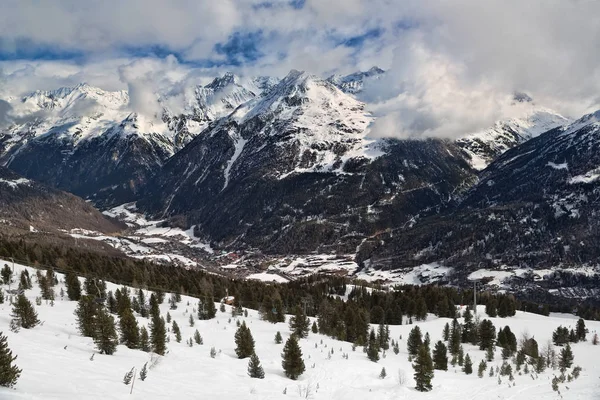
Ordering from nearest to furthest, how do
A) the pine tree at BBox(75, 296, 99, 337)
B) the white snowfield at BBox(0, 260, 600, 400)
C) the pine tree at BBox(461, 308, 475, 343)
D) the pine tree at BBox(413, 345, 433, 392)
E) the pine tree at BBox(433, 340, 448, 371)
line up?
the white snowfield at BBox(0, 260, 600, 400) < the pine tree at BBox(413, 345, 433, 392) < the pine tree at BBox(75, 296, 99, 337) < the pine tree at BBox(433, 340, 448, 371) < the pine tree at BBox(461, 308, 475, 343)

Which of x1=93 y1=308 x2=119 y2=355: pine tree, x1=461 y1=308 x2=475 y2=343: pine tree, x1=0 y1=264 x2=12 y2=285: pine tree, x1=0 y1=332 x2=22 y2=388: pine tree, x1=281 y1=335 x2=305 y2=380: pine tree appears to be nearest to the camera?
x1=0 y1=332 x2=22 y2=388: pine tree

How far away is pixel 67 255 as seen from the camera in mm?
125812

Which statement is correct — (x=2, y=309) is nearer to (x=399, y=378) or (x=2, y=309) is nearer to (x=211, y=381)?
(x=211, y=381)

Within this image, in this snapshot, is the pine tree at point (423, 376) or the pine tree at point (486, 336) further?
the pine tree at point (486, 336)

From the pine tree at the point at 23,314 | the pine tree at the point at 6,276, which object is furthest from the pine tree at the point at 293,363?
the pine tree at the point at 6,276

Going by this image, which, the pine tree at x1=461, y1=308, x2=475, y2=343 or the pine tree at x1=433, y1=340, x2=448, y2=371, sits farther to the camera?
the pine tree at x1=461, y1=308, x2=475, y2=343

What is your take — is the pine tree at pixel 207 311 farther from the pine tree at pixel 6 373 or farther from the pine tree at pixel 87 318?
the pine tree at pixel 6 373

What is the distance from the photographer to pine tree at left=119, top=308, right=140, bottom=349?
37.1 metres

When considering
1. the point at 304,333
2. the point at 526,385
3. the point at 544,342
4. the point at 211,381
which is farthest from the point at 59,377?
the point at 544,342

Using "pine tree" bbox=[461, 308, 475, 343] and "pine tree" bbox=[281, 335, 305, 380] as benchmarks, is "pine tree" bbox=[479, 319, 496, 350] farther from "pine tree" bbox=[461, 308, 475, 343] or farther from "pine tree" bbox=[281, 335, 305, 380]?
"pine tree" bbox=[281, 335, 305, 380]

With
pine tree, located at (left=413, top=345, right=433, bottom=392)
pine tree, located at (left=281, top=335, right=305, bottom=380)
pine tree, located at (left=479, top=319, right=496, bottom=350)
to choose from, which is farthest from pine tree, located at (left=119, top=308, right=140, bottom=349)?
pine tree, located at (left=479, top=319, right=496, bottom=350)

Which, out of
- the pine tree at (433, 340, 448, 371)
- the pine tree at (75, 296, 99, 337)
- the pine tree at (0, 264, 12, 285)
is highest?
the pine tree at (0, 264, 12, 285)

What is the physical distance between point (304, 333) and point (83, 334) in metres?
28.6

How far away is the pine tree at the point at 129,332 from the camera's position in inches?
1460
